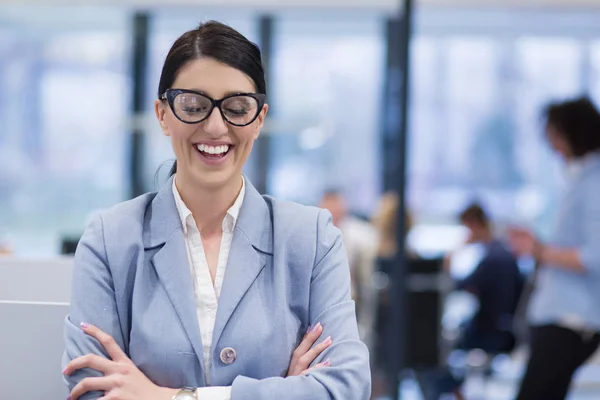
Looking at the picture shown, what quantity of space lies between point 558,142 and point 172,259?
220 cm

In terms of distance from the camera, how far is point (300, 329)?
1694 mm

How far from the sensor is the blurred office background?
7598mm

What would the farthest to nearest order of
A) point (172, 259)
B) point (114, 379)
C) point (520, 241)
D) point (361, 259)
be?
1. point (520, 241)
2. point (361, 259)
3. point (172, 259)
4. point (114, 379)

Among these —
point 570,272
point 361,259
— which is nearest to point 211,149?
point 570,272

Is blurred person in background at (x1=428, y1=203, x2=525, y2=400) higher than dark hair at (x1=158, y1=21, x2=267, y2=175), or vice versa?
dark hair at (x1=158, y1=21, x2=267, y2=175)

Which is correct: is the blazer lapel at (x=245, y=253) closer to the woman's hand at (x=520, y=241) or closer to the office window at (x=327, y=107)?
the woman's hand at (x=520, y=241)

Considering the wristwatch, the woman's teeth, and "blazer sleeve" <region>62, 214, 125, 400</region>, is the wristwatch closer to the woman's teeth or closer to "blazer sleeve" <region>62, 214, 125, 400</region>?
"blazer sleeve" <region>62, 214, 125, 400</region>

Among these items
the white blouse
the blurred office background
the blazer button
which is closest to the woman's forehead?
the white blouse

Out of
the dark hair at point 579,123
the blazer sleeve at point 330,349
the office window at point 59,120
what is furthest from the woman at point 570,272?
the office window at point 59,120

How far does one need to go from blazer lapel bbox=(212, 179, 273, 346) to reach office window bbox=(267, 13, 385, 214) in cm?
586

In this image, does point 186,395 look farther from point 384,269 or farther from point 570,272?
point 384,269

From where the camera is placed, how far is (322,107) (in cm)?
775

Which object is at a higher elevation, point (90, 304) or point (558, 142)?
point (558, 142)

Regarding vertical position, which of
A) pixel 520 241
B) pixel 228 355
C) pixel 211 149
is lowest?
pixel 520 241
